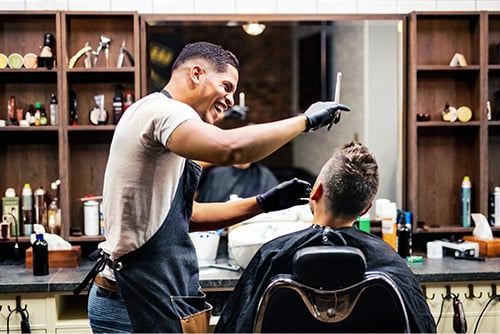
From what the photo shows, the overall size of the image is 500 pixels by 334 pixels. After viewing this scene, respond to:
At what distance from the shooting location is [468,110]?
3701mm

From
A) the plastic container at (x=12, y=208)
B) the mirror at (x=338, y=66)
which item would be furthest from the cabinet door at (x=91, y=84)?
the plastic container at (x=12, y=208)

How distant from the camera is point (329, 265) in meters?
1.84

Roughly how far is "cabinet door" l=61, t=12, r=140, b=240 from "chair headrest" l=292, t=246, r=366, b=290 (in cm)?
190

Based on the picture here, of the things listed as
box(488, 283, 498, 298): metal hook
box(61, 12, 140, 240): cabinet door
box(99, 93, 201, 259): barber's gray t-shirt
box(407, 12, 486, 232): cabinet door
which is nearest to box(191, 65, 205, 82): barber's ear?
box(99, 93, 201, 259): barber's gray t-shirt

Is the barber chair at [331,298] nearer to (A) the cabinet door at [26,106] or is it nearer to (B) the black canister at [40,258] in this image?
(B) the black canister at [40,258]

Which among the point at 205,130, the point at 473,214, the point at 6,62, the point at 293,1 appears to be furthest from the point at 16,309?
the point at 473,214

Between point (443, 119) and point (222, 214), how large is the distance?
1.70m

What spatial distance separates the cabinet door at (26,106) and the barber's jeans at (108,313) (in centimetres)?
147

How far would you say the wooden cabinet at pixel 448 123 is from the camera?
3.64 metres

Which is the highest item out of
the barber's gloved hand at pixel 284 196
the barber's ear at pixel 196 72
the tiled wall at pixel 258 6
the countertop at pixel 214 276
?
the tiled wall at pixel 258 6

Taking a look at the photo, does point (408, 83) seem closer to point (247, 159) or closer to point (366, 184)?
point (366, 184)

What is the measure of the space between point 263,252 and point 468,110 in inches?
73.5

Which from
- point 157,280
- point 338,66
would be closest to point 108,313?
point 157,280

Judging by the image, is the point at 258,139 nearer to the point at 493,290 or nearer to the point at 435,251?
the point at 493,290
